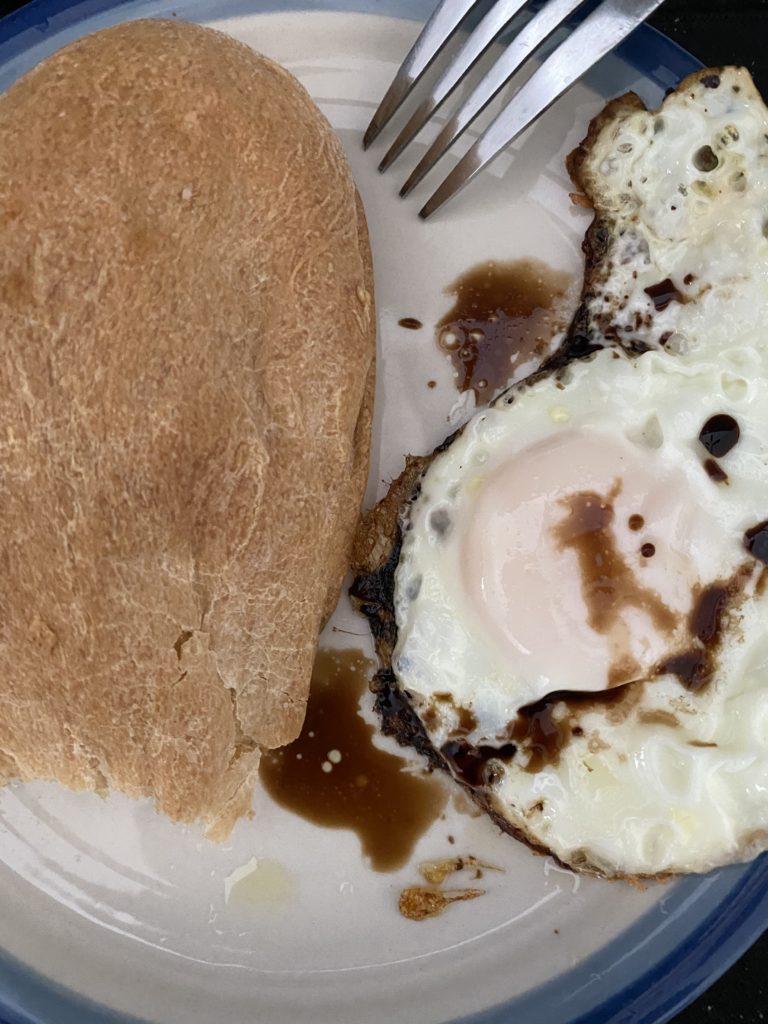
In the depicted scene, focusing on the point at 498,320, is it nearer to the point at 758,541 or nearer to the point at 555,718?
the point at 758,541

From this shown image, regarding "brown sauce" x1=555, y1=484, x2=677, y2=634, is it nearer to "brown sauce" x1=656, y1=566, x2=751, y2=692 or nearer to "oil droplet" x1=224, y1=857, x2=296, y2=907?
"brown sauce" x1=656, y1=566, x2=751, y2=692

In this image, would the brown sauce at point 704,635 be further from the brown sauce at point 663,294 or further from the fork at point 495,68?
the fork at point 495,68

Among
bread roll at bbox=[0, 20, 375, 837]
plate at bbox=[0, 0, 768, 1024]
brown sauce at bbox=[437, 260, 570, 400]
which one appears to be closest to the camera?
bread roll at bbox=[0, 20, 375, 837]

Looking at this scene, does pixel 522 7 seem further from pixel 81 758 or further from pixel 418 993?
pixel 418 993

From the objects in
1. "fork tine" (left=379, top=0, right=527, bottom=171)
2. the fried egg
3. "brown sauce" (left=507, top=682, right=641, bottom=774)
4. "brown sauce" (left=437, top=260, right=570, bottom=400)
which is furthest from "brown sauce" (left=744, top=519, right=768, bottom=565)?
"fork tine" (left=379, top=0, right=527, bottom=171)

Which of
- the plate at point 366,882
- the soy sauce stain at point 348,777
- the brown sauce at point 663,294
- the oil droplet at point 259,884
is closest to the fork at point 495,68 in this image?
the plate at point 366,882

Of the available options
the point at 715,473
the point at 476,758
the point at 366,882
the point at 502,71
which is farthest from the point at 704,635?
the point at 502,71
